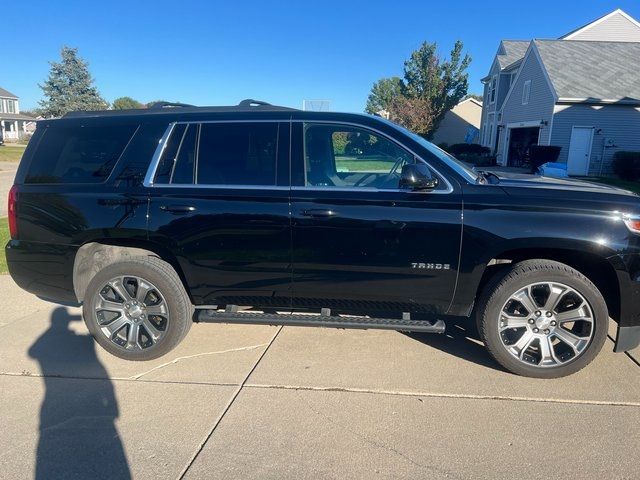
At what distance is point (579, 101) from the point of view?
906 inches

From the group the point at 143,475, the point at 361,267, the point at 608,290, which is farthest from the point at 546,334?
the point at 143,475

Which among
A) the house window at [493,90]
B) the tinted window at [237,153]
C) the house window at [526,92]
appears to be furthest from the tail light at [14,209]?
the house window at [493,90]

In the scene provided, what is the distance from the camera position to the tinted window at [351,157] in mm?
3814

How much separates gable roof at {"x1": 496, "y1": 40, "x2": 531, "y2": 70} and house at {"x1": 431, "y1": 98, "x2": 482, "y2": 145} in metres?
12.7

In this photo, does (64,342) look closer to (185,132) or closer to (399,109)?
(185,132)

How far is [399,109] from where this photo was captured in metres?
42.3

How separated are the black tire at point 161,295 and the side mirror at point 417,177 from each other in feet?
6.48

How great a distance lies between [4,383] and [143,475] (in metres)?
1.75

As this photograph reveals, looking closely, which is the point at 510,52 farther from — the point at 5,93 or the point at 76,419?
the point at 5,93

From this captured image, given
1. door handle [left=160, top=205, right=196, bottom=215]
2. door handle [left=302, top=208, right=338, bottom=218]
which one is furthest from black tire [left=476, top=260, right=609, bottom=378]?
door handle [left=160, top=205, right=196, bottom=215]

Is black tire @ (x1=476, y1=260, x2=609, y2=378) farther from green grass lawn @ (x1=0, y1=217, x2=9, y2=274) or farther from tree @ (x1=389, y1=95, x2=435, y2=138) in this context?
tree @ (x1=389, y1=95, x2=435, y2=138)

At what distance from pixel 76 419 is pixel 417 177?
282cm

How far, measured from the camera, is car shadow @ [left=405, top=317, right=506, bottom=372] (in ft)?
13.3

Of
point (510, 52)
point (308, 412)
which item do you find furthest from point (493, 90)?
point (308, 412)
